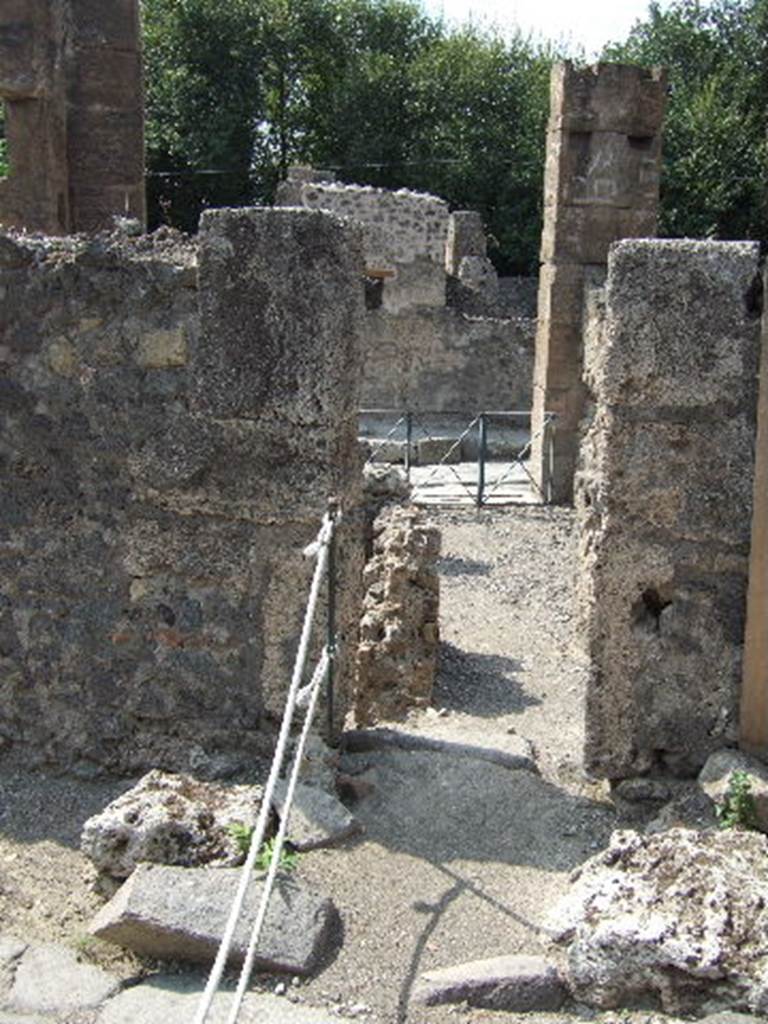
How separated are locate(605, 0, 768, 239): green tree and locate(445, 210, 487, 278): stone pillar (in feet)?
15.9

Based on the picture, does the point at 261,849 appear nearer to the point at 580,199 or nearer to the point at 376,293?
the point at 580,199

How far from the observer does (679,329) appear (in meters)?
4.40

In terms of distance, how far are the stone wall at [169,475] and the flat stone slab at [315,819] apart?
1.65 ft

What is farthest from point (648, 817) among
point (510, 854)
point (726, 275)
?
point (726, 275)

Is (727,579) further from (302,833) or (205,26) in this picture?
(205,26)

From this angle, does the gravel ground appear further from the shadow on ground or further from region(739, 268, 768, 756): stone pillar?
the shadow on ground

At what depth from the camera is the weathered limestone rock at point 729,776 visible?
13.8ft

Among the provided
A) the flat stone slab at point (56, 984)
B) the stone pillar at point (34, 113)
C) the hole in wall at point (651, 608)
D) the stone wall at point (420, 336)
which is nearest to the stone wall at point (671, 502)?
the hole in wall at point (651, 608)

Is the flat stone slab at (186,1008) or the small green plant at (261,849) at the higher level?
the small green plant at (261,849)

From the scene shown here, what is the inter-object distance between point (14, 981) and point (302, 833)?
3.30ft

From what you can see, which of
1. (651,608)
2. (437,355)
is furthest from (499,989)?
(437,355)

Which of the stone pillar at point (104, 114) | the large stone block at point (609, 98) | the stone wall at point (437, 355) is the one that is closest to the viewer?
the stone pillar at point (104, 114)

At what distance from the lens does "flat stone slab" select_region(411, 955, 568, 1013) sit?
345cm

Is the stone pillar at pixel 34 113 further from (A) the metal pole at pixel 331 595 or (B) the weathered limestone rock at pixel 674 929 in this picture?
(B) the weathered limestone rock at pixel 674 929
